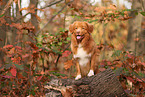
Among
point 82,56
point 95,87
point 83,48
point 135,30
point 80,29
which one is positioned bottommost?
point 95,87

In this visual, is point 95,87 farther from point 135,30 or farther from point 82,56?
point 135,30

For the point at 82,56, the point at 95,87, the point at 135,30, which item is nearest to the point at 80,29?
the point at 82,56

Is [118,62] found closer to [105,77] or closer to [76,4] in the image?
[105,77]

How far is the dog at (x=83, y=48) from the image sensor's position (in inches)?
131

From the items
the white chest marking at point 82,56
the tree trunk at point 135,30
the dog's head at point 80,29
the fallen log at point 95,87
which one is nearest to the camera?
the fallen log at point 95,87

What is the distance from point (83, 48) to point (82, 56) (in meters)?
0.17

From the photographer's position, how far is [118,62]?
175 inches

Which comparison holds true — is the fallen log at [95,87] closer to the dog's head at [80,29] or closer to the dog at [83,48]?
the dog at [83,48]

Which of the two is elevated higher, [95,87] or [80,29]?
[80,29]

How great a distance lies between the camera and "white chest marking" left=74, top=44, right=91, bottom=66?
3.36 meters

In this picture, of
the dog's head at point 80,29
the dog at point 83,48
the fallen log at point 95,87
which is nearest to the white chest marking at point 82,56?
the dog at point 83,48

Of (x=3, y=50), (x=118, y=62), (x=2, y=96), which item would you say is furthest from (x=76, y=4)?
(x=2, y=96)

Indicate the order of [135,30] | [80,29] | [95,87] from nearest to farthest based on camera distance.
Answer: [95,87]
[80,29]
[135,30]

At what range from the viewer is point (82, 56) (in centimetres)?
337
